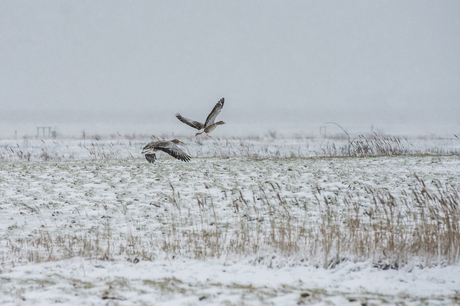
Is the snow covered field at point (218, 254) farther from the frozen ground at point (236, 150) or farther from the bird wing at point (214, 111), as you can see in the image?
the frozen ground at point (236, 150)

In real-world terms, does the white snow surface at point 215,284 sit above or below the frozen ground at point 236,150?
below

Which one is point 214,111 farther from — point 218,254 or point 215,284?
point 215,284

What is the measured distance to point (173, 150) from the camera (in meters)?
11.4

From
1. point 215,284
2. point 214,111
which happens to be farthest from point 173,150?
point 215,284

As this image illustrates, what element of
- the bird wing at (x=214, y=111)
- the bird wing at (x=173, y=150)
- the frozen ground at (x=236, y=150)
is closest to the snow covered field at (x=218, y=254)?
the bird wing at (x=173, y=150)

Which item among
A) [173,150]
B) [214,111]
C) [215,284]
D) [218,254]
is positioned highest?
[214,111]

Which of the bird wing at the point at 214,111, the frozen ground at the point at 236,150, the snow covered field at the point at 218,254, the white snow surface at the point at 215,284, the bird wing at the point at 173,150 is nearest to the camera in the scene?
the white snow surface at the point at 215,284

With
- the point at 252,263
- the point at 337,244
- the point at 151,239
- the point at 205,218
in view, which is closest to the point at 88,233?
the point at 151,239

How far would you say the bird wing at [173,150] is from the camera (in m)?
11.3

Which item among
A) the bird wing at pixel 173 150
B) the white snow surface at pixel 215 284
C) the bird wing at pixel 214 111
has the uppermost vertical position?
the bird wing at pixel 214 111

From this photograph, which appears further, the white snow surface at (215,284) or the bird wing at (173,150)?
the bird wing at (173,150)

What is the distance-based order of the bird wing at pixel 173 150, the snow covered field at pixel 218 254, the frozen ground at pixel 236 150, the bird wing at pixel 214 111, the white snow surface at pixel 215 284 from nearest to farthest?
the white snow surface at pixel 215 284, the snow covered field at pixel 218 254, the bird wing at pixel 173 150, the bird wing at pixel 214 111, the frozen ground at pixel 236 150

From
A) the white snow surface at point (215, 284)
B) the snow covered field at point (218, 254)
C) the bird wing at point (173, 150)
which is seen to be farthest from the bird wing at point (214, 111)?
the white snow surface at point (215, 284)

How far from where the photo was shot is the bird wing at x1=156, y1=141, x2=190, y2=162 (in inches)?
445
